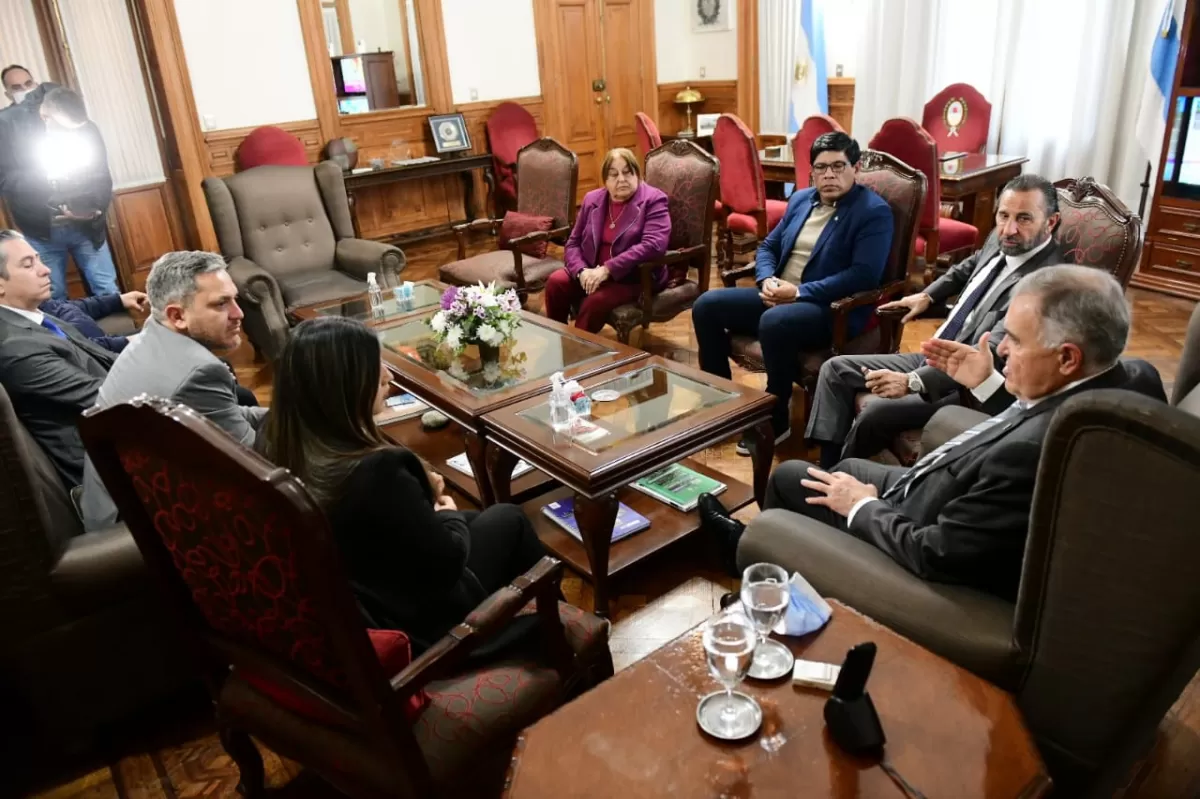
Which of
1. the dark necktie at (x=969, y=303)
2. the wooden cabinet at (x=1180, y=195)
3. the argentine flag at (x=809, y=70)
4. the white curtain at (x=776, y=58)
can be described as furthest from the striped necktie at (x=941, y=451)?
the white curtain at (x=776, y=58)

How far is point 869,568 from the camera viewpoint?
148cm

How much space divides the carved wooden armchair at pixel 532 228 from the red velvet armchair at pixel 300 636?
8.92 feet

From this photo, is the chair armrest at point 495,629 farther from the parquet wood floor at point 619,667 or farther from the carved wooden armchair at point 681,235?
the carved wooden armchair at point 681,235

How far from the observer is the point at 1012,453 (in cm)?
134

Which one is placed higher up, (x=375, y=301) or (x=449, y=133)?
(x=449, y=133)

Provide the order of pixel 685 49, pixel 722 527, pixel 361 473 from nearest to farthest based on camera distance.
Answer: pixel 361 473 → pixel 722 527 → pixel 685 49

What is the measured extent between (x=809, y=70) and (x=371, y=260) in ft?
14.3

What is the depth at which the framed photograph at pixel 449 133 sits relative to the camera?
20.7 feet

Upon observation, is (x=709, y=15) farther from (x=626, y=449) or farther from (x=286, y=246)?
(x=626, y=449)

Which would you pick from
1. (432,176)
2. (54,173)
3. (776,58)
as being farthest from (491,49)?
(54,173)

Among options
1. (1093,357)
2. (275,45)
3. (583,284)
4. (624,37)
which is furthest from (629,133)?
(1093,357)

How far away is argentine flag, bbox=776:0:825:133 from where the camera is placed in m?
6.54

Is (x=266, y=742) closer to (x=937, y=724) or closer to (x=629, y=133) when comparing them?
(x=937, y=724)

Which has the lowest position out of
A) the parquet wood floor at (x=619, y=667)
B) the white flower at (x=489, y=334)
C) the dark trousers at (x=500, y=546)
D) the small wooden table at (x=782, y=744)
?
the parquet wood floor at (x=619, y=667)
